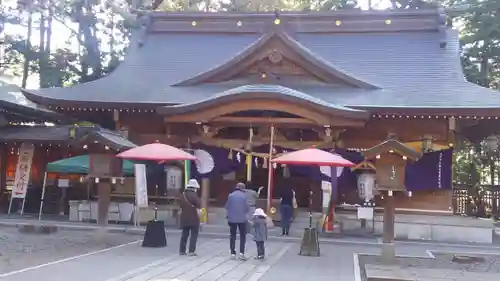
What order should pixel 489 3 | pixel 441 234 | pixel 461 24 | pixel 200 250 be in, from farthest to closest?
pixel 461 24 → pixel 489 3 → pixel 441 234 → pixel 200 250

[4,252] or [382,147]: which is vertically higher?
[382,147]

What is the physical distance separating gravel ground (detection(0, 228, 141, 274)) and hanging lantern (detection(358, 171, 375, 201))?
20.6 feet

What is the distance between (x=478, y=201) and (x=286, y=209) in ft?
35.1

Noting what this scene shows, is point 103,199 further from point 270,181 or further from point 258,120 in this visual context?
point 258,120

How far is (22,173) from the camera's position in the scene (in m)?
18.7

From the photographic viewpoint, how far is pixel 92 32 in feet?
91.0

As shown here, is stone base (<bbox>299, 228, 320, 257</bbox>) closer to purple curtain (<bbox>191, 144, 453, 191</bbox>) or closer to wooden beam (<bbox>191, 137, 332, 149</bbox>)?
purple curtain (<bbox>191, 144, 453, 191</bbox>)

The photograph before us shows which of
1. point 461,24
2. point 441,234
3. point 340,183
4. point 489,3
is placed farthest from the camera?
point 461,24

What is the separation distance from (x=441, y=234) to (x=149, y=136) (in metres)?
9.16

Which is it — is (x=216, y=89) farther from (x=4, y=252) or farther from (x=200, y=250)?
(x=4, y=252)

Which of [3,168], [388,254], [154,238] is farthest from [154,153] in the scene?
[3,168]

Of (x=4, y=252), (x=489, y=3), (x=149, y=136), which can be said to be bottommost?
(x=4, y=252)

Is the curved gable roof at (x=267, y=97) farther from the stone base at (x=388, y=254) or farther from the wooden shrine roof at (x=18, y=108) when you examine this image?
the wooden shrine roof at (x=18, y=108)

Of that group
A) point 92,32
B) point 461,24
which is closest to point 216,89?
point 92,32
